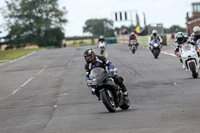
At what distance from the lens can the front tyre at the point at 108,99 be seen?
10.5m

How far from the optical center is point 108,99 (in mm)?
10742

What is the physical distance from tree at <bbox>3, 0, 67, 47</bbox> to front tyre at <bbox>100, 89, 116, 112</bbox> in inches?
3687

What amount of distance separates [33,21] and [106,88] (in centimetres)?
9631

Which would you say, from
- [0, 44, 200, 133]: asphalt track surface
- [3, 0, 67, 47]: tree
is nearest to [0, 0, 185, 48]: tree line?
[3, 0, 67, 47]: tree

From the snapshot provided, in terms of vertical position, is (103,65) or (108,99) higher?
(103,65)

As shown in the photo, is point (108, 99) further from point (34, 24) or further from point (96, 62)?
point (34, 24)

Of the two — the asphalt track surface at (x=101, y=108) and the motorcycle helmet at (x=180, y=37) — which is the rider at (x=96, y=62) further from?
the motorcycle helmet at (x=180, y=37)

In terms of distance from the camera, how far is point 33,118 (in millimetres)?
11305

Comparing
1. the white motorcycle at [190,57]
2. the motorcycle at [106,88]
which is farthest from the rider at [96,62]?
the white motorcycle at [190,57]

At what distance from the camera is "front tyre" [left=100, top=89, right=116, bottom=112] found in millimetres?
10516

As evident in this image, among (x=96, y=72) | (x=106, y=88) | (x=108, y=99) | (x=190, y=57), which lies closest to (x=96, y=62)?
(x=96, y=72)

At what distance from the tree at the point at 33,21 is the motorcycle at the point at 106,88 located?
93541mm

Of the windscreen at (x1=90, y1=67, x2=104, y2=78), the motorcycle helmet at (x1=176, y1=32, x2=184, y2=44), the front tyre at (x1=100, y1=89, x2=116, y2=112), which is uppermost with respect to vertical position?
the motorcycle helmet at (x1=176, y1=32, x2=184, y2=44)

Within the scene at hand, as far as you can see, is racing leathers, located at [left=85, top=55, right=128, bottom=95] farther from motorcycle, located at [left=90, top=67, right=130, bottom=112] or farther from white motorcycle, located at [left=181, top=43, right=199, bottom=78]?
white motorcycle, located at [left=181, top=43, right=199, bottom=78]
